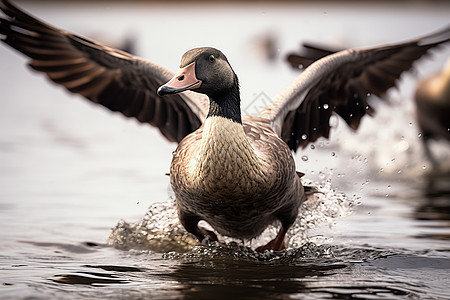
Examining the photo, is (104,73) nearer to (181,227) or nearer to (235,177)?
(181,227)

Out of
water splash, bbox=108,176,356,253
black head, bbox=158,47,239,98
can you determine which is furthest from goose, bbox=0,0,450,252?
water splash, bbox=108,176,356,253

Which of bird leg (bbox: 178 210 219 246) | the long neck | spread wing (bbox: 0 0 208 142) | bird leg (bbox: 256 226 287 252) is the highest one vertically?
spread wing (bbox: 0 0 208 142)

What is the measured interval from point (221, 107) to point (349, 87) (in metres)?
2.24

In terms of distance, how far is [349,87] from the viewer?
780 centimetres

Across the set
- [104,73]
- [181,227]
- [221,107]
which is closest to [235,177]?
[221,107]

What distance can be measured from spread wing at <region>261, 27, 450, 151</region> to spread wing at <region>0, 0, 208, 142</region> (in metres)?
0.93

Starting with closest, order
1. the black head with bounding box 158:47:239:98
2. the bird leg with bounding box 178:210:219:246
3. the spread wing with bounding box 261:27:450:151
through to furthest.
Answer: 1. the black head with bounding box 158:47:239:98
2. the bird leg with bounding box 178:210:219:246
3. the spread wing with bounding box 261:27:450:151

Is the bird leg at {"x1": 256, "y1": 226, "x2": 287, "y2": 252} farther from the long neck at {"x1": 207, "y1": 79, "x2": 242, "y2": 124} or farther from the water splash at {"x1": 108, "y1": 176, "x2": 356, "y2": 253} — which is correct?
the long neck at {"x1": 207, "y1": 79, "x2": 242, "y2": 124}

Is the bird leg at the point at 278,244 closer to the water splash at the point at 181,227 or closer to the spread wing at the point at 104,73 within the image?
the water splash at the point at 181,227

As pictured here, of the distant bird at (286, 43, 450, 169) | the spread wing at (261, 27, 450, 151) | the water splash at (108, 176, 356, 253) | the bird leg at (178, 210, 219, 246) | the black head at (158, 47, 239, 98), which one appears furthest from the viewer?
the distant bird at (286, 43, 450, 169)

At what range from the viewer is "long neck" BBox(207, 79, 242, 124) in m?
5.89

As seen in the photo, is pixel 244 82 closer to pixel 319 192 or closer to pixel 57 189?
pixel 57 189

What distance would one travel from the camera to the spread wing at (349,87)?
7.54 m

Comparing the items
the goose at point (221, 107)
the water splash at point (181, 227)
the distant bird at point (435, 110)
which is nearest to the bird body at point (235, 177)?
the goose at point (221, 107)
